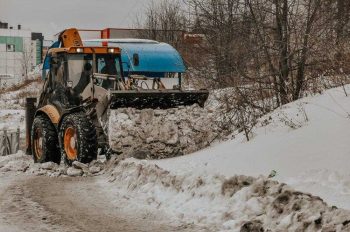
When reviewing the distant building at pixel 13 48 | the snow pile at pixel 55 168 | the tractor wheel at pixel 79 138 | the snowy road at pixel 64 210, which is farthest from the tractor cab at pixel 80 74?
the distant building at pixel 13 48

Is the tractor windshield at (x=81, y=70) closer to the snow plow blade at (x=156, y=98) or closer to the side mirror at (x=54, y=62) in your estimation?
the side mirror at (x=54, y=62)

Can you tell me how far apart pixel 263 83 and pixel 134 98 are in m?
3.02

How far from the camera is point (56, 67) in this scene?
1238cm

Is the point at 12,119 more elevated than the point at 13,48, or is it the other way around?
the point at 13,48

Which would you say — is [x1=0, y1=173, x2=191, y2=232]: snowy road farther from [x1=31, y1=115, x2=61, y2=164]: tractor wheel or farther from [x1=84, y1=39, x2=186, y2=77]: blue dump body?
[x1=84, y1=39, x2=186, y2=77]: blue dump body

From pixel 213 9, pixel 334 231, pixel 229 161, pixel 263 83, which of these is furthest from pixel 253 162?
pixel 213 9

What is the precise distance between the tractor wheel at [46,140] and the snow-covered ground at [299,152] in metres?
3.31

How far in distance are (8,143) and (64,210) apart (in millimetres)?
8010

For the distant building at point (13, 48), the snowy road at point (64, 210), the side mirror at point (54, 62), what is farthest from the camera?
the distant building at point (13, 48)

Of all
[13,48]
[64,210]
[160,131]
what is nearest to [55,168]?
[160,131]

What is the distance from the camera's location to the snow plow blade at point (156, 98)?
10.8 m

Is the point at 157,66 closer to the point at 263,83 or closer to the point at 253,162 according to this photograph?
the point at 263,83

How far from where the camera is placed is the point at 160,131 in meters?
11.0

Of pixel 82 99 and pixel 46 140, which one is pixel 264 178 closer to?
pixel 82 99
